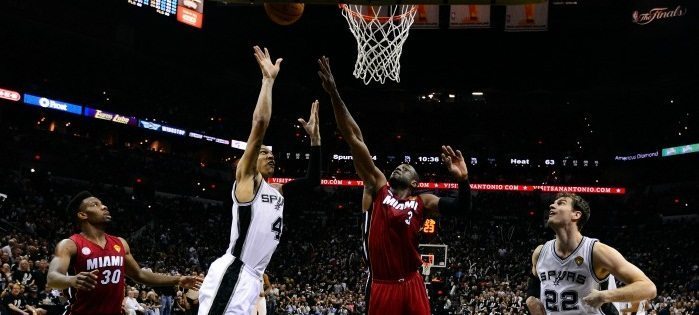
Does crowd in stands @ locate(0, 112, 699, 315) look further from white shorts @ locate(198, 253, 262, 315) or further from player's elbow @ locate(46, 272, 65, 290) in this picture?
white shorts @ locate(198, 253, 262, 315)

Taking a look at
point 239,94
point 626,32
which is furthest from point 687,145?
point 239,94

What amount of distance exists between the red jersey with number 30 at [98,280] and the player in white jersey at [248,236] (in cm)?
92

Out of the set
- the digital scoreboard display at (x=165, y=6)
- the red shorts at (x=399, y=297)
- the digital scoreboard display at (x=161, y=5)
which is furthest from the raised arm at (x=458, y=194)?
the digital scoreboard display at (x=165, y=6)

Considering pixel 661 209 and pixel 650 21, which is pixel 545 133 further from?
pixel 650 21

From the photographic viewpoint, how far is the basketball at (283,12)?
9.16m

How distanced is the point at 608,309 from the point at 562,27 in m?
32.5

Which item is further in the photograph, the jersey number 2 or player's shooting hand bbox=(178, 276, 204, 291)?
player's shooting hand bbox=(178, 276, 204, 291)

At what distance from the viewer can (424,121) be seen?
136 feet

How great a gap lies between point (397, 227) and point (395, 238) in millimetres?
85

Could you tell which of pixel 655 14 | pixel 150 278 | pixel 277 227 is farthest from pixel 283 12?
pixel 655 14

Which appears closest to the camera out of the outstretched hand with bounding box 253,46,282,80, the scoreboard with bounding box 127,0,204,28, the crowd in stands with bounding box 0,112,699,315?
the outstretched hand with bounding box 253,46,282,80

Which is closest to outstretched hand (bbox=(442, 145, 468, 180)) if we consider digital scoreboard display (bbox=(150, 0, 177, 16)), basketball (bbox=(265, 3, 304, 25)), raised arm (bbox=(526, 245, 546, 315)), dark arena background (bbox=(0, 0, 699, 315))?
raised arm (bbox=(526, 245, 546, 315))

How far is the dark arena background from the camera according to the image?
2709 cm

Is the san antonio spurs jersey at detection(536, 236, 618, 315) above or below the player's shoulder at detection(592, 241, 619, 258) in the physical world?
below
